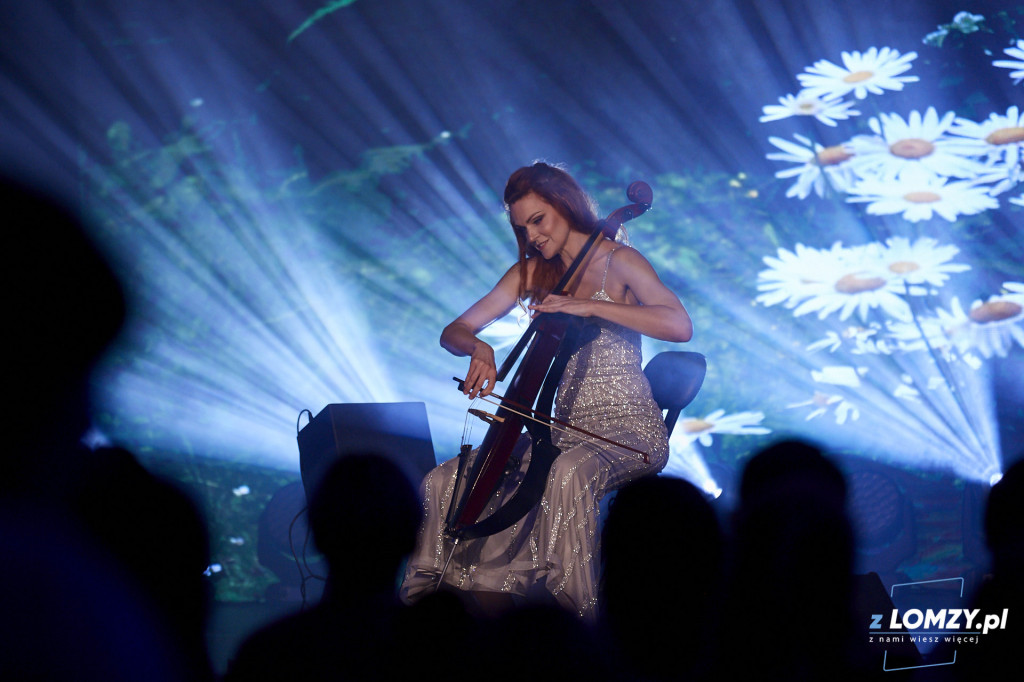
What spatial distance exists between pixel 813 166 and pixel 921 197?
502 millimetres

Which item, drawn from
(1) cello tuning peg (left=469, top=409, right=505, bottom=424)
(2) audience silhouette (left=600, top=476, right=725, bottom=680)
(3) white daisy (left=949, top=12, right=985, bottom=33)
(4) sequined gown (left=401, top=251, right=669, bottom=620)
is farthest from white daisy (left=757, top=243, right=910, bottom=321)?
(1) cello tuning peg (left=469, top=409, right=505, bottom=424)

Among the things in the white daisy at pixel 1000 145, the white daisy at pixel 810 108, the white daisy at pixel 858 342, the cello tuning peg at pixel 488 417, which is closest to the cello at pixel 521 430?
the cello tuning peg at pixel 488 417

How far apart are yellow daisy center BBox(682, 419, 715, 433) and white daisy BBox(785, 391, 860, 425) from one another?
1.21ft

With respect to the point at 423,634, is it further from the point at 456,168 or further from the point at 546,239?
the point at 456,168

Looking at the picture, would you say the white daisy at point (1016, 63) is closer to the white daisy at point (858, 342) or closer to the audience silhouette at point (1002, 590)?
the white daisy at point (858, 342)

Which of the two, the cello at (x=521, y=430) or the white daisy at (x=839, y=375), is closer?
the cello at (x=521, y=430)

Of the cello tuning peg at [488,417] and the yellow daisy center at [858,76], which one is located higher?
the yellow daisy center at [858,76]

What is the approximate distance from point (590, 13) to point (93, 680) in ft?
11.5

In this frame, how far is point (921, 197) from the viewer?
344 cm

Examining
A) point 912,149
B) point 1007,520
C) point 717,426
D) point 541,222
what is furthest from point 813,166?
point 541,222

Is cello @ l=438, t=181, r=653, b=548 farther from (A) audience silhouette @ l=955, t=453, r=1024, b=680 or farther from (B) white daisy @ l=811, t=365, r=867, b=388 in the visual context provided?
(B) white daisy @ l=811, t=365, r=867, b=388

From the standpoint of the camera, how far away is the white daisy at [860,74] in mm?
3475

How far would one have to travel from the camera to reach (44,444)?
5.22ft

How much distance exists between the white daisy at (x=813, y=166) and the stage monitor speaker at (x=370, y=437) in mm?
2107
